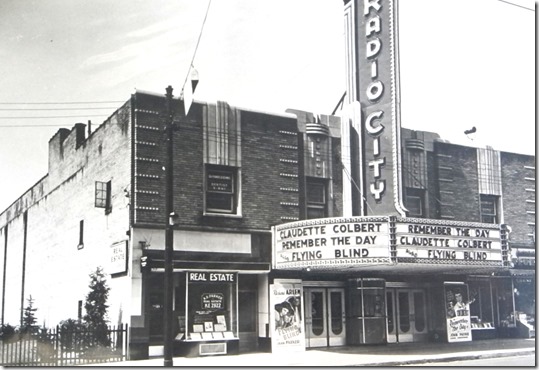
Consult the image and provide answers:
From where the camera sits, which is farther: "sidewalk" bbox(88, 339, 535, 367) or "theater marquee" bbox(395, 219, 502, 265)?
"theater marquee" bbox(395, 219, 502, 265)

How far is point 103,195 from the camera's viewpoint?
20547 mm

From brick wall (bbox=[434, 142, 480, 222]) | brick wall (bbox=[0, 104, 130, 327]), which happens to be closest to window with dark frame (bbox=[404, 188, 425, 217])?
brick wall (bbox=[434, 142, 480, 222])

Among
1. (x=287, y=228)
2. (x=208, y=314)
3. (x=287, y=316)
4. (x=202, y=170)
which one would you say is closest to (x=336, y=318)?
(x=287, y=316)

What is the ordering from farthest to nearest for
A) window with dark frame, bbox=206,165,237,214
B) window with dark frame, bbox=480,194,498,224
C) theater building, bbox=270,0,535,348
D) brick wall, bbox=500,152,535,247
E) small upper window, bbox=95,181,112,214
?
brick wall, bbox=500,152,535,247 → window with dark frame, bbox=480,194,498,224 → small upper window, bbox=95,181,112,214 → window with dark frame, bbox=206,165,237,214 → theater building, bbox=270,0,535,348

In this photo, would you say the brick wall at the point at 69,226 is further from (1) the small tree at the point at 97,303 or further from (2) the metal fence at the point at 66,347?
(2) the metal fence at the point at 66,347

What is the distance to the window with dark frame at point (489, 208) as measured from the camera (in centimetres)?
2611

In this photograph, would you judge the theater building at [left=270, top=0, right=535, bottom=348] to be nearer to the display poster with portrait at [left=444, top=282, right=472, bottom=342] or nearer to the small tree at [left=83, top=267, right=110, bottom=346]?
the display poster with portrait at [left=444, top=282, right=472, bottom=342]

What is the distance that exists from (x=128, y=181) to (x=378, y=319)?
29.0 ft

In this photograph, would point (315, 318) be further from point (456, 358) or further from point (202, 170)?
point (202, 170)

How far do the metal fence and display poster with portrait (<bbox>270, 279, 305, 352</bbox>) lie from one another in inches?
172

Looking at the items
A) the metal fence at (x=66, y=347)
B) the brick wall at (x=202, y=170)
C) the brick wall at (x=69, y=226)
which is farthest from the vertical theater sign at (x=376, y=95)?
the metal fence at (x=66, y=347)

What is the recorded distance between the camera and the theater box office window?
1894 centimetres

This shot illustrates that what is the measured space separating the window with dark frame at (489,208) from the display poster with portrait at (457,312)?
3356 mm

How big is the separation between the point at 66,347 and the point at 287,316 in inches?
249
